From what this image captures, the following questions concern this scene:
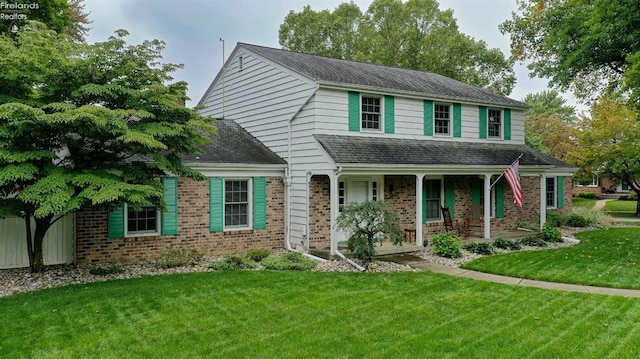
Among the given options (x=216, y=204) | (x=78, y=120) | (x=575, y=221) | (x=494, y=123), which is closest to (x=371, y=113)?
(x=216, y=204)

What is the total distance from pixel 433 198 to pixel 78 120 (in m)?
11.1

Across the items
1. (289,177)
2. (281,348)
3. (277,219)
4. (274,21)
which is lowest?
(281,348)

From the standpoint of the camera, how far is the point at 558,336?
19.7ft

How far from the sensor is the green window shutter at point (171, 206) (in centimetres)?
1154

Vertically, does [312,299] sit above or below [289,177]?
below

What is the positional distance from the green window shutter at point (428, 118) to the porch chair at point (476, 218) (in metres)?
3.24

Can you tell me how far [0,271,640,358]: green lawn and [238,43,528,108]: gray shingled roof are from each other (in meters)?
6.56

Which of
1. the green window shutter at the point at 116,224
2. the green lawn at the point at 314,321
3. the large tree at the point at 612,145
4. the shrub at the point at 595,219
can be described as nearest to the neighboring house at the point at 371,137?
the shrub at the point at 595,219

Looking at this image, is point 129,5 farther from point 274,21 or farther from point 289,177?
point 274,21

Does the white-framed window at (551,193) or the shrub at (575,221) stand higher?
the white-framed window at (551,193)

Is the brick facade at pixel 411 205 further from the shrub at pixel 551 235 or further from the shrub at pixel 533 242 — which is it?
the shrub at pixel 551 235

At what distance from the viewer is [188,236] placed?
1193cm

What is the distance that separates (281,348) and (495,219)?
1321 centimetres

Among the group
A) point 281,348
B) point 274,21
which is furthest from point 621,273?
point 274,21
